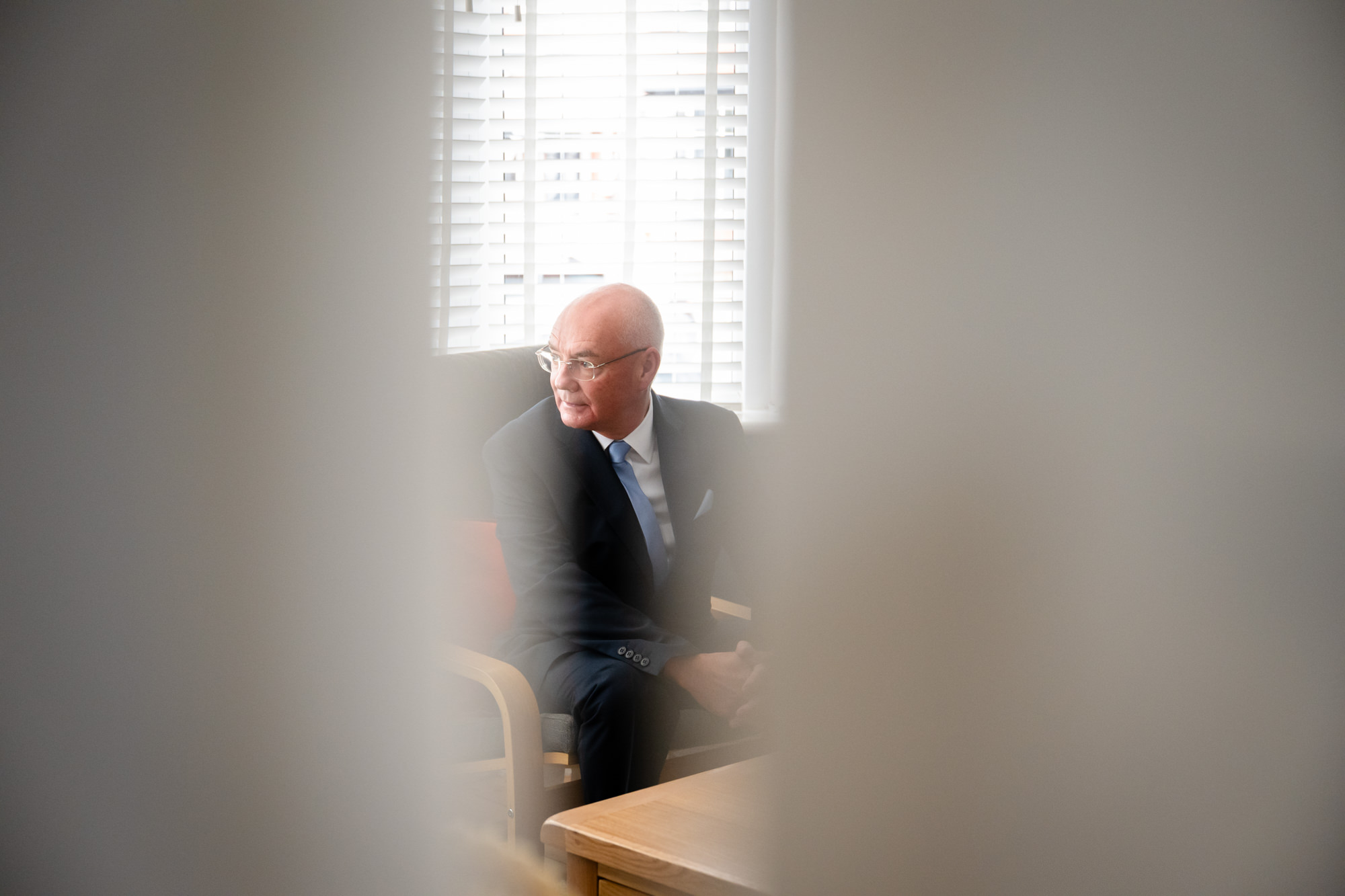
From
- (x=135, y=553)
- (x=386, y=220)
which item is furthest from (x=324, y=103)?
(x=135, y=553)

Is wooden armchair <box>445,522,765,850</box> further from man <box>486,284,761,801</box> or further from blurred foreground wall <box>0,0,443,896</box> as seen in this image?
blurred foreground wall <box>0,0,443,896</box>

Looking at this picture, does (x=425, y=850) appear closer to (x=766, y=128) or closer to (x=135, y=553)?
(x=135, y=553)

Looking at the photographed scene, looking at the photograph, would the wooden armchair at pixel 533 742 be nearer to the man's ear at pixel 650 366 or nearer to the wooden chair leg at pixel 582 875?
the wooden chair leg at pixel 582 875

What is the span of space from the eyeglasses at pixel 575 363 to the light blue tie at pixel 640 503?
10 centimetres

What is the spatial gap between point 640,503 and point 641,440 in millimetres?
82

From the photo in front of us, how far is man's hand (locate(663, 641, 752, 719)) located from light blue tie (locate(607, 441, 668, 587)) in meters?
0.14

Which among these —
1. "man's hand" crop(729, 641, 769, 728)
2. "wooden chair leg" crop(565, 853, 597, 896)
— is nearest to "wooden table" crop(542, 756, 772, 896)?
"wooden chair leg" crop(565, 853, 597, 896)

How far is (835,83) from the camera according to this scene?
0.20 meters

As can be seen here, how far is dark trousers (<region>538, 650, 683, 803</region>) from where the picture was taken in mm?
1063

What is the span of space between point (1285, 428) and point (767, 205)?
0.24 m

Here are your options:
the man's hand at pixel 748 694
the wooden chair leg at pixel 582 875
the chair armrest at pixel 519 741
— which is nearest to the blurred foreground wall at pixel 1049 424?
the wooden chair leg at pixel 582 875

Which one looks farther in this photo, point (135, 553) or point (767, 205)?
point (767, 205)

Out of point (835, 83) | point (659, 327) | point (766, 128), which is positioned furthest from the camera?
point (659, 327)

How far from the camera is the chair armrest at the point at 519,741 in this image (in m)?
0.94
